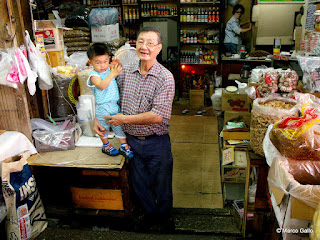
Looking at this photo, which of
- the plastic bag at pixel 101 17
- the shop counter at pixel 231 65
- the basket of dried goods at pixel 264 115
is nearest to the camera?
the basket of dried goods at pixel 264 115

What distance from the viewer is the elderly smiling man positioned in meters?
2.13

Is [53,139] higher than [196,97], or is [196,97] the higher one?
[53,139]

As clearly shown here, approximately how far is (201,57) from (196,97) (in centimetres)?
104

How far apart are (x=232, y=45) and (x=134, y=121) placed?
17.0 feet

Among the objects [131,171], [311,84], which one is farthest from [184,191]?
[311,84]

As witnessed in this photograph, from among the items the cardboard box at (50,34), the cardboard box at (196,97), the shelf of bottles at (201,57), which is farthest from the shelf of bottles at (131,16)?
the cardboard box at (50,34)

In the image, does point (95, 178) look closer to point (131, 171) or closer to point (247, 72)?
point (131, 171)

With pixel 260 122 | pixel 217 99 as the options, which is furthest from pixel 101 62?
pixel 217 99

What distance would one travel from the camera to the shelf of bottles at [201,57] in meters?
6.55

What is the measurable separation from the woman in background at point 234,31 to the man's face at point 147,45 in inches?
194

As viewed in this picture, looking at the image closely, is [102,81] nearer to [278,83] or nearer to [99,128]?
[99,128]

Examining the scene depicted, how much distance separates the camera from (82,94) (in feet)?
9.01

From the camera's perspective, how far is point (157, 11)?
636 cm

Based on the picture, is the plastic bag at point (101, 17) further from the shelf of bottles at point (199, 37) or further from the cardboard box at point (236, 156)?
the cardboard box at point (236, 156)
